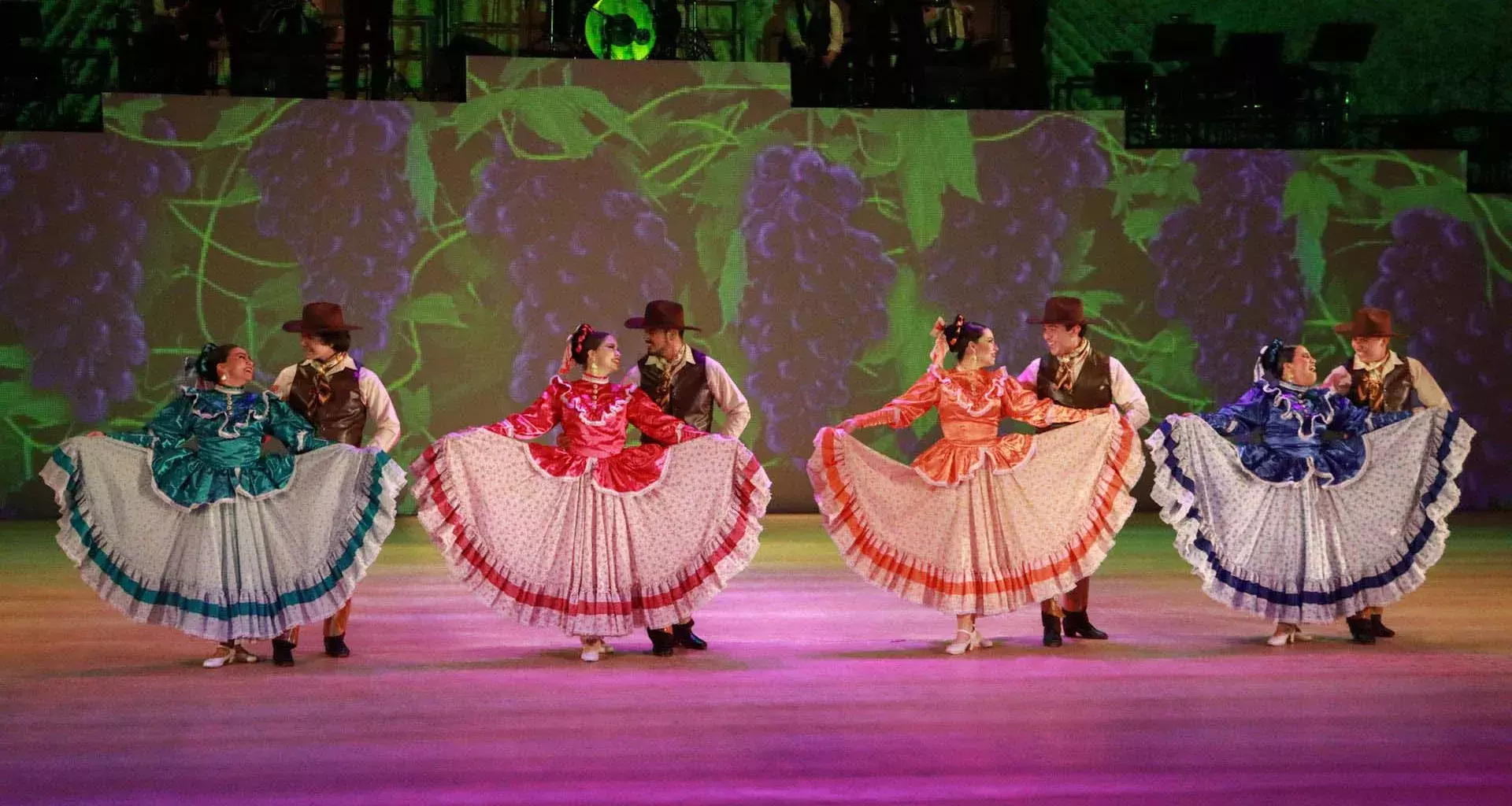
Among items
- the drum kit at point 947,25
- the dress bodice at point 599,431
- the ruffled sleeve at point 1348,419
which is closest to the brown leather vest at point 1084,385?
the ruffled sleeve at point 1348,419

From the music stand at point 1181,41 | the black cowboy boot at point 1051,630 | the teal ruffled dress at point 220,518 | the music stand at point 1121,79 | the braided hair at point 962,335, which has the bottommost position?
the black cowboy boot at point 1051,630

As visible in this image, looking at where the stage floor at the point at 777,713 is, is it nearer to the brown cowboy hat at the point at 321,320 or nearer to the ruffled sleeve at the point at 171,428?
the ruffled sleeve at the point at 171,428

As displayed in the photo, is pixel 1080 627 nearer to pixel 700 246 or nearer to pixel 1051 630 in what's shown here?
pixel 1051 630

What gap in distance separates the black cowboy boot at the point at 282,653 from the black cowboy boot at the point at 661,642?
1.20 meters

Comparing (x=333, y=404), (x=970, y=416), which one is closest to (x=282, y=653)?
(x=333, y=404)

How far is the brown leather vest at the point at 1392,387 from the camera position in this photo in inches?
→ 269

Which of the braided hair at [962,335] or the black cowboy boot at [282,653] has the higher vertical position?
the braided hair at [962,335]

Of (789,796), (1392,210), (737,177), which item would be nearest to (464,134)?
(737,177)

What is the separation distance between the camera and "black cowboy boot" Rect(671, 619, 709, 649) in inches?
222

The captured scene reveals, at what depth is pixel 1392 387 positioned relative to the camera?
269 inches

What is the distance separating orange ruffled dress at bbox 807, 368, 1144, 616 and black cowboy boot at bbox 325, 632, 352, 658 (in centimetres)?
174

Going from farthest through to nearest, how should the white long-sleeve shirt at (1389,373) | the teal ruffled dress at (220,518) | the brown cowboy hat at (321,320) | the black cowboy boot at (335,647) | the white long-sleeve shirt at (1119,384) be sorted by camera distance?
the white long-sleeve shirt at (1389,373) < the white long-sleeve shirt at (1119,384) < the brown cowboy hat at (321,320) < the black cowboy boot at (335,647) < the teal ruffled dress at (220,518)

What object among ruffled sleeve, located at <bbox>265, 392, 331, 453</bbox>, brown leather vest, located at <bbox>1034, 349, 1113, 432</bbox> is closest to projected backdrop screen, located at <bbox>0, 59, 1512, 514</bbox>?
brown leather vest, located at <bbox>1034, 349, 1113, 432</bbox>

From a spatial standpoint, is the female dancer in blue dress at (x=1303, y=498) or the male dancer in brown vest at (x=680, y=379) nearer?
the female dancer in blue dress at (x=1303, y=498)
